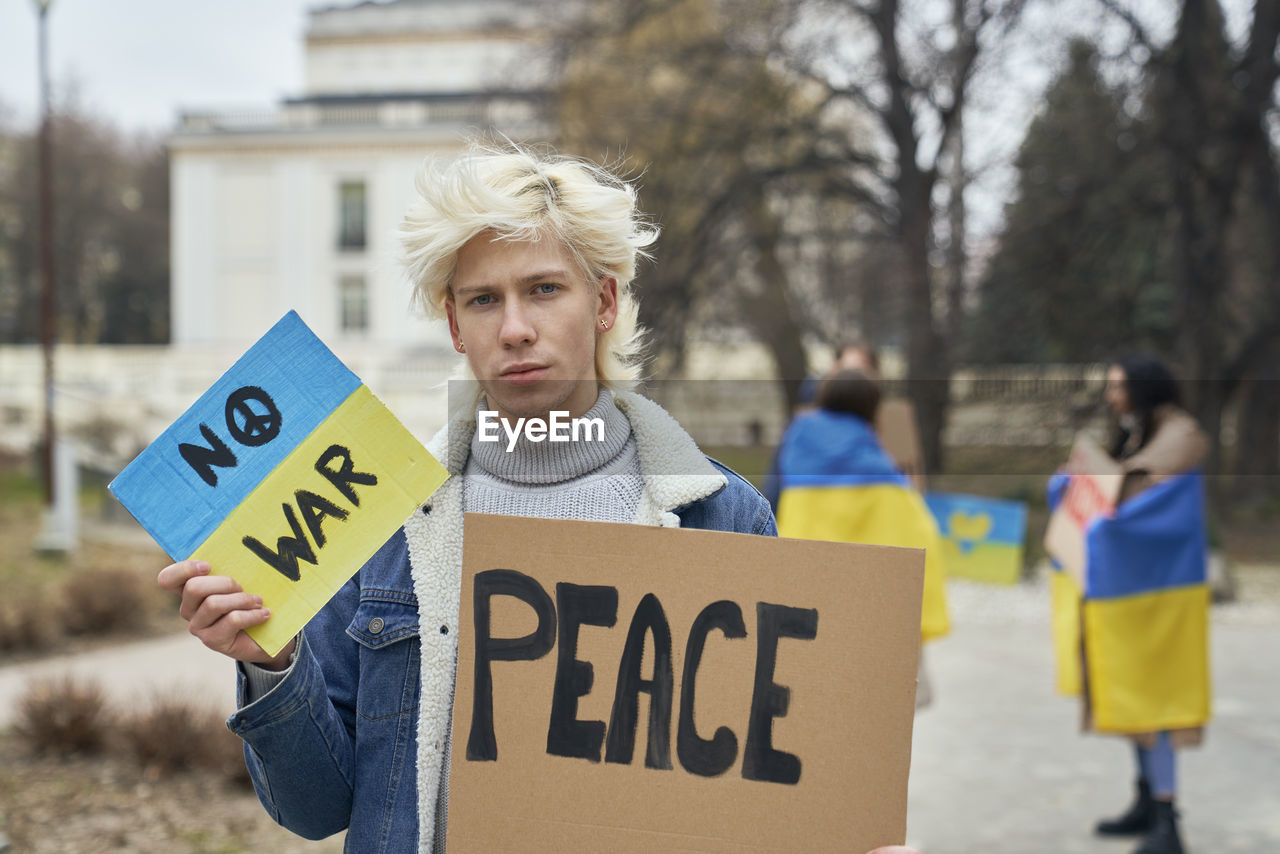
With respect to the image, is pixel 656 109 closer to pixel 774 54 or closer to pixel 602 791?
pixel 774 54

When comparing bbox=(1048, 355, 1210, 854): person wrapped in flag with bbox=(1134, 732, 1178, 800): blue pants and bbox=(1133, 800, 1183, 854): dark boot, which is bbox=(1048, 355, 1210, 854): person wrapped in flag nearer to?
bbox=(1134, 732, 1178, 800): blue pants

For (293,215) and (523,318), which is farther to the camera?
(293,215)

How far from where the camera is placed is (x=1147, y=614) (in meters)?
5.05

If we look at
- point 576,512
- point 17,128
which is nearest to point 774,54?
point 576,512

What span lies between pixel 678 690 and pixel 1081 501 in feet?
13.2

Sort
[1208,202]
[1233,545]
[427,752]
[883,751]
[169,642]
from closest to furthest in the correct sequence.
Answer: [883,751] → [427,752] → [169,642] → [1208,202] → [1233,545]

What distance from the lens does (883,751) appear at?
1.57m

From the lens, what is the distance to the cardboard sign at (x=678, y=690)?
1572mm

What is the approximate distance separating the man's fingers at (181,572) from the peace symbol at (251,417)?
7.1 inches

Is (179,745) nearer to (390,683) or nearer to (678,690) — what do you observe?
(390,683)

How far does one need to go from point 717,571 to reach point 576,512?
28cm

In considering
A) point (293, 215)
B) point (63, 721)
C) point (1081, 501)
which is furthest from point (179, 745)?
point (293, 215)

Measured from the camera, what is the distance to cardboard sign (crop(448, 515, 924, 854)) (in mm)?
1572

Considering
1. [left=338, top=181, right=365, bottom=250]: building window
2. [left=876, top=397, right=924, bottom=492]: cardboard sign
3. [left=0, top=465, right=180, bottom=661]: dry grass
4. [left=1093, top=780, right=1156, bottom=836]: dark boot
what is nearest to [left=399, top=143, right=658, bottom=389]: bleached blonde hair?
[left=1093, top=780, right=1156, bottom=836]: dark boot
